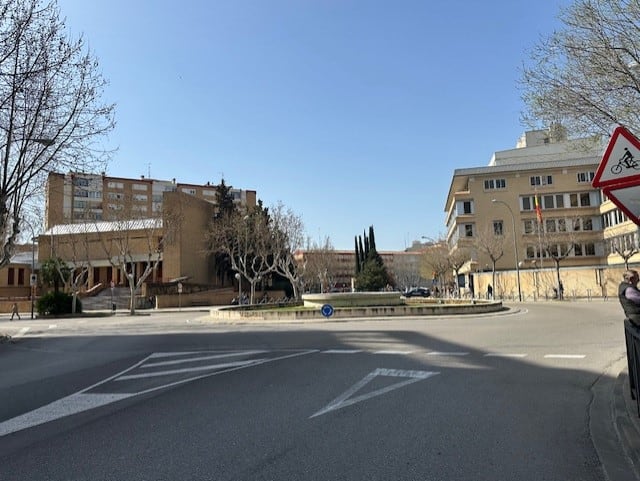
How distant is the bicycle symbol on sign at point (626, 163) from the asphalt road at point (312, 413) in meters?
2.72

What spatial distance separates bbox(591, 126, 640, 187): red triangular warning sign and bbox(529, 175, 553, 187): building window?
6098 cm

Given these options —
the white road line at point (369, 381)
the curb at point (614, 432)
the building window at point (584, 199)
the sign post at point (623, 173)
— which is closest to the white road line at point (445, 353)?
the white road line at point (369, 381)

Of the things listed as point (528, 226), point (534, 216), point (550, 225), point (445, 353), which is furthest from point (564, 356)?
point (528, 226)

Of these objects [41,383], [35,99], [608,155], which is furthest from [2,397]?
[35,99]

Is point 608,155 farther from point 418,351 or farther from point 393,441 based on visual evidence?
point 418,351

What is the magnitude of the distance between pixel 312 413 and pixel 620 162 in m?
4.38

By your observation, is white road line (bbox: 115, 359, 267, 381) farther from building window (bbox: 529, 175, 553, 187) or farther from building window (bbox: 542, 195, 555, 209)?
building window (bbox: 529, 175, 553, 187)

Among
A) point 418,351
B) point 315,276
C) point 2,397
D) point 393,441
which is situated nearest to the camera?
point 393,441

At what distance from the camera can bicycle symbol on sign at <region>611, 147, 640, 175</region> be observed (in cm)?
505

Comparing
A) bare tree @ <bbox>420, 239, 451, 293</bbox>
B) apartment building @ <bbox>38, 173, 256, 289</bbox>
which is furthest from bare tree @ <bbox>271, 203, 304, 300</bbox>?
bare tree @ <bbox>420, 239, 451, 293</bbox>

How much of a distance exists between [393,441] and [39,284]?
59531 millimetres

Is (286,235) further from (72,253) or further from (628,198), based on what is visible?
(628,198)

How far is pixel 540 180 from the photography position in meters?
61.5

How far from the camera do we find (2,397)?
810cm
